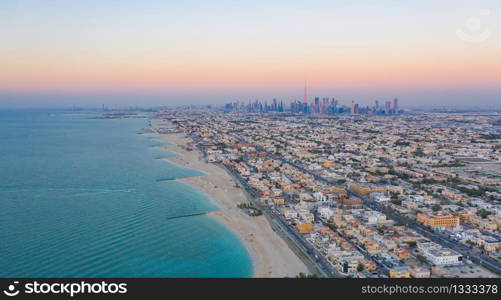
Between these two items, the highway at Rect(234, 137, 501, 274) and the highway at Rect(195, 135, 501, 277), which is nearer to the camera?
the highway at Rect(195, 135, 501, 277)

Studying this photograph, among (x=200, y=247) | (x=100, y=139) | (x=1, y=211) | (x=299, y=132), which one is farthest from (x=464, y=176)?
(x=100, y=139)

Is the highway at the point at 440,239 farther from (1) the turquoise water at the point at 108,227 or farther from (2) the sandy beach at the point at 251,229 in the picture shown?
(1) the turquoise water at the point at 108,227

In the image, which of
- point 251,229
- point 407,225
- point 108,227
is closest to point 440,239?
point 407,225

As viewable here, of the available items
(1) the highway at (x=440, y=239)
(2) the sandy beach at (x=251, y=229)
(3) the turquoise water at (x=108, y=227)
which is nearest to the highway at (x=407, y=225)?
(1) the highway at (x=440, y=239)

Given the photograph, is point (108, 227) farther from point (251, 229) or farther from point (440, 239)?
point (440, 239)

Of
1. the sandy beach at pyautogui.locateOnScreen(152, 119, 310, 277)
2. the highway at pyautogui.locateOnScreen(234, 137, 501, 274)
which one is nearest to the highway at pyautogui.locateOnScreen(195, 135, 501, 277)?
the highway at pyautogui.locateOnScreen(234, 137, 501, 274)

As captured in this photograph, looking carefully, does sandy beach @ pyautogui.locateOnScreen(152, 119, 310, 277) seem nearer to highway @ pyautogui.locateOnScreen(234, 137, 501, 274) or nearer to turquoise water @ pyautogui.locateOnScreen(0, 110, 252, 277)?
turquoise water @ pyautogui.locateOnScreen(0, 110, 252, 277)
